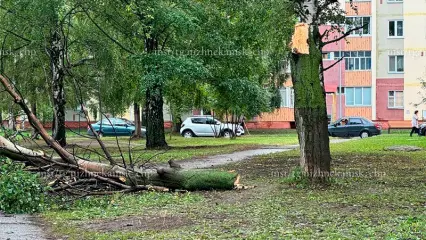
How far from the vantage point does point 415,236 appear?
7.24 meters

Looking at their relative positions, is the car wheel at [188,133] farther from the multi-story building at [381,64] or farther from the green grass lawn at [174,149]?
the green grass lawn at [174,149]

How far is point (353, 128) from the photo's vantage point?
45812 millimetres

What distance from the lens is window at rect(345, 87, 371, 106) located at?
2160 inches

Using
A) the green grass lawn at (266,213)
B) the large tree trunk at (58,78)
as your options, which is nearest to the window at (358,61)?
the large tree trunk at (58,78)

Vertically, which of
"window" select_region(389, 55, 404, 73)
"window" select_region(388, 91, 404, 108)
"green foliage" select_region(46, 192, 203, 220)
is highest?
"window" select_region(389, 55, 404, 73)

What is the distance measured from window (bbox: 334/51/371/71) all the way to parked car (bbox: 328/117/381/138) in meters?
9.94

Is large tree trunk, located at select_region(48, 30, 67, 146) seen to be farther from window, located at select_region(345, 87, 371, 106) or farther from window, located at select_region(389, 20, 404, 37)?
window, located at select_region(389, 20, 404, 37)

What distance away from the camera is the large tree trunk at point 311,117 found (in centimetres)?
1228

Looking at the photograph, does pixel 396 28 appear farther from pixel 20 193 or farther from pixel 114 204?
pixel 20 193

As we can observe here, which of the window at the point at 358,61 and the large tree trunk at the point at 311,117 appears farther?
the window at the point at 358,61

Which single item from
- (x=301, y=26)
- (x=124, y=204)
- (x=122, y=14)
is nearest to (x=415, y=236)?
(x=124, y=204)

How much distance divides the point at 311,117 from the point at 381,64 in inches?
1744

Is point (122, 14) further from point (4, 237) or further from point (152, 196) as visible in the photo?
point (4, 237)

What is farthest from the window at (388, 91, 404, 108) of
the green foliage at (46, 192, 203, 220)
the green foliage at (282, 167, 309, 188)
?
the green foliage at (46, 192, 203, 220)
